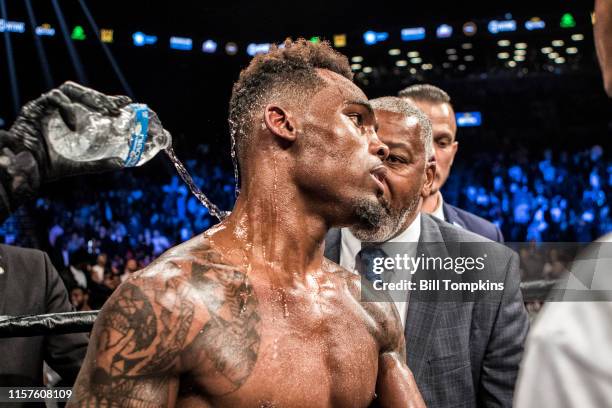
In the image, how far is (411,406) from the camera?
1394 mm

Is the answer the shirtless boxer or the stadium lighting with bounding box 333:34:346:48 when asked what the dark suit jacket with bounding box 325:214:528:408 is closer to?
the shirtless boxer

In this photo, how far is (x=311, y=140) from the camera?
1.43 metres

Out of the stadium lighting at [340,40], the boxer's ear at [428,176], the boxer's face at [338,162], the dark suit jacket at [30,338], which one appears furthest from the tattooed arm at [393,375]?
the stadium lighting at [340,40]

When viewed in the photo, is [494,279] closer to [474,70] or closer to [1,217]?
[1,217]

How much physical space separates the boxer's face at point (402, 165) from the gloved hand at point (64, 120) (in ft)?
2.87

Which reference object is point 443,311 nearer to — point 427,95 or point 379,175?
point 379,175

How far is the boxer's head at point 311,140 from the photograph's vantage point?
1417mm

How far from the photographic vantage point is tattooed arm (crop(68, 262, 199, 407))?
1.08 meters

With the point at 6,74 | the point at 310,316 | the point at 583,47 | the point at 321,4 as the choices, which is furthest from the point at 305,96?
the point at 583,47

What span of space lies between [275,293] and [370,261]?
2.35 ft

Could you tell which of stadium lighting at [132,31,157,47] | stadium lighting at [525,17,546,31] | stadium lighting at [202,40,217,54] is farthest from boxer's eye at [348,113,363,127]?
stadium lighting at [202,40,217,54]

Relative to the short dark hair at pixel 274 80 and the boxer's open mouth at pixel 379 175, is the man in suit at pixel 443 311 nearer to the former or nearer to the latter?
the boxer's open mouth at pixel 379 175

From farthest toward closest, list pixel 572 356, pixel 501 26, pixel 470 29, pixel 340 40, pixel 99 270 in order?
1. pixel 340 40
2. pixel 470 29
3. pixel 501 26
4. pixel 99 270
5. pixel 572 356

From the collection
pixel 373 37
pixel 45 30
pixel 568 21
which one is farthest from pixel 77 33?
pixel 568 21
